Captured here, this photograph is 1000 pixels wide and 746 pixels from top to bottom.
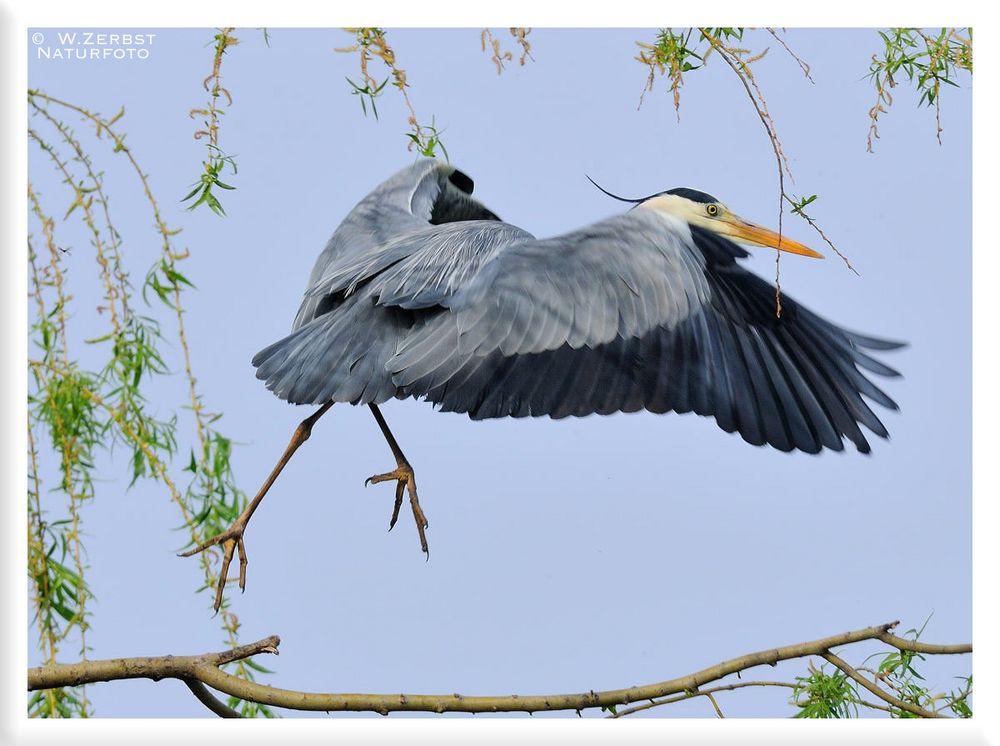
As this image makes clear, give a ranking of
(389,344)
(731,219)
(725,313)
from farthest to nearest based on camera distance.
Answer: (731,219), (725,313), (389,344)

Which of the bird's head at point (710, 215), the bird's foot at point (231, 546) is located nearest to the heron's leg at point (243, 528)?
the bird's foot at point (231, 546)

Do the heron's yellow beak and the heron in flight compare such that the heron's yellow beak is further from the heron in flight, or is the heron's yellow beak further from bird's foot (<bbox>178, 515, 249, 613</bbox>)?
bird's foot (<bbox>178, 515, 249, 613</bbox>)

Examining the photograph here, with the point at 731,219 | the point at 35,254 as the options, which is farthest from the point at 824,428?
the point at 35,254

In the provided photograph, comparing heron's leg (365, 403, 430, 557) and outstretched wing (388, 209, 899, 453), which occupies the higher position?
outstretched wing (388, 209, 899, 453)

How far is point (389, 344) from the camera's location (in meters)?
1.82

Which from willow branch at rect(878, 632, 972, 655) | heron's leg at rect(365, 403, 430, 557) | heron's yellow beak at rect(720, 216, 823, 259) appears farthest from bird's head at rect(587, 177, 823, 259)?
willow branch at rect(878, 632, 972, 655)

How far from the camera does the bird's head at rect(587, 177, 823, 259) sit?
6.81 ft

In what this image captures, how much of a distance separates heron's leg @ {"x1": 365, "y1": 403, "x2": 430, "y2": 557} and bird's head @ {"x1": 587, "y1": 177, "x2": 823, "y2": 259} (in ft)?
1.83

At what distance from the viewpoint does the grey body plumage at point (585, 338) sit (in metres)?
1.78

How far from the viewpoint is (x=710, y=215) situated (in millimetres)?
2104

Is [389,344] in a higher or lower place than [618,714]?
higher

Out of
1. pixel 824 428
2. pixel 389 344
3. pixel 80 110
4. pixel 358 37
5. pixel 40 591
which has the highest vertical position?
pixel 358 37
